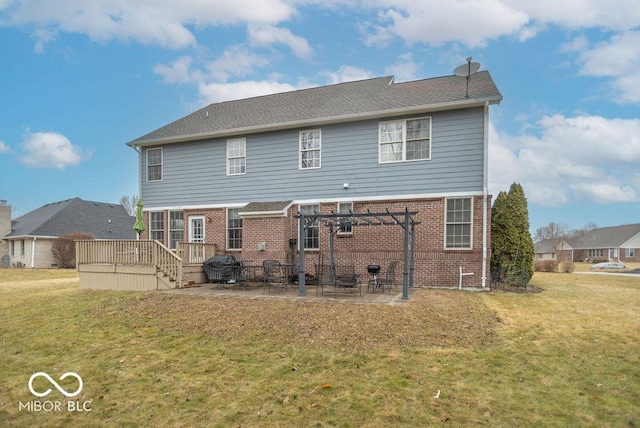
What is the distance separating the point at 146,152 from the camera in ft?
54.0

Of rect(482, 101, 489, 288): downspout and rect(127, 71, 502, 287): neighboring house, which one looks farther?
rect(127, 71, 502, 287): neighboring house

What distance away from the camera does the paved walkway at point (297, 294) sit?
8798mm

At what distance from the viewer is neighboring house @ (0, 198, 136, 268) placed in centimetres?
2959

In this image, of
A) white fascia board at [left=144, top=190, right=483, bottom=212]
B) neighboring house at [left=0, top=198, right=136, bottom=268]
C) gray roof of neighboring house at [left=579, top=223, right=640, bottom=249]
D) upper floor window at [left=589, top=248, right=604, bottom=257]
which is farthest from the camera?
upper floor window at [left=589, top=248, right=604, bottom=257]

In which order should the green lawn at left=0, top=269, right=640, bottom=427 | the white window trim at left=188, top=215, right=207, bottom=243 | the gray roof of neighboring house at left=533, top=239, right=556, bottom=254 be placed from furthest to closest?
the gray roof of neighboring house at left=533, top=239, right=556, bottom=254, the white window trim at left=188, top=215, right=207, bottom=243, the green lawn at left=0, top=269, right=640, bottom=427

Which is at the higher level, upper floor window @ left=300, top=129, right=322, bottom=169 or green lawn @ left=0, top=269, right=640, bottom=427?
upper floor window @ left=300, top=129, right=322, bottom=169

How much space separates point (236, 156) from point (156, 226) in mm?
5076

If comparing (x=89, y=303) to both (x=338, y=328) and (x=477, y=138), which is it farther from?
(x=477, y=138)

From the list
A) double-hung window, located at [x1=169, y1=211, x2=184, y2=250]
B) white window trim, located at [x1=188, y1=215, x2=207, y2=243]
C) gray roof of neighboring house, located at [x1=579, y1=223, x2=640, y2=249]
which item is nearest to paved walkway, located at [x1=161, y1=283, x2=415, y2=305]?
white window trim, located at [x1=188, y1=215, x2=207, y2=243]

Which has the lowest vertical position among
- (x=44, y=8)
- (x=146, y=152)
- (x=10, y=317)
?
(x=10, y=317)

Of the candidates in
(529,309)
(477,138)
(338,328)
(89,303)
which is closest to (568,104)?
(477,138)

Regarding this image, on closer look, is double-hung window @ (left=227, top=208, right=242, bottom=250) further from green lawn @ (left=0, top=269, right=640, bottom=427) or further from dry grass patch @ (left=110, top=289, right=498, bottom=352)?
green lawn @ (left=0, top=269, right=640, bottom=427)

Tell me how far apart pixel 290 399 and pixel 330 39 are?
54.3 ft

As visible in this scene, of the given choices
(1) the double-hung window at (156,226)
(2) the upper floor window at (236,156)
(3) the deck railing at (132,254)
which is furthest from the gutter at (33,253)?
(2) the upper floor window at (236,156)
